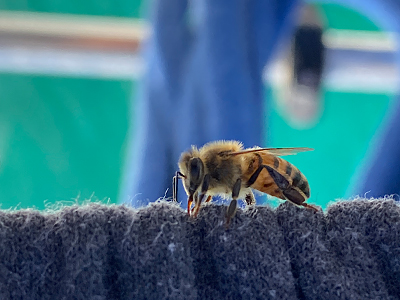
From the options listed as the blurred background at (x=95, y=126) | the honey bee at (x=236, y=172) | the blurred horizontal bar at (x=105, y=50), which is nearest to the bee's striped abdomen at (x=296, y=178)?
the honey bee at (x=236, y=172)

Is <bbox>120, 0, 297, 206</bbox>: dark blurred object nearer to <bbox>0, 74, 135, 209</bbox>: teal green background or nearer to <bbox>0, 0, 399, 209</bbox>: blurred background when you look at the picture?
<bbox>0, 0, 399, 209</bbox>: blurred background

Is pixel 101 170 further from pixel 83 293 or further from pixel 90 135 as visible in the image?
pixel 83 293

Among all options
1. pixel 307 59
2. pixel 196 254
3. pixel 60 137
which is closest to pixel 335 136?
pixel 307 59

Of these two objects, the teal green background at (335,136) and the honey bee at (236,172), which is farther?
the teal green background at (335,136)

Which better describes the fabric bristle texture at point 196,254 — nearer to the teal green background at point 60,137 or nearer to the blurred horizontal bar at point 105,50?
the blurred horizontal bar at point 105,50

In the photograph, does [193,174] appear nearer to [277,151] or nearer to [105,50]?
[277,151]

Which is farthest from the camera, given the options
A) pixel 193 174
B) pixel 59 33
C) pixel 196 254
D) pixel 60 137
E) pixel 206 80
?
pixel 60 137

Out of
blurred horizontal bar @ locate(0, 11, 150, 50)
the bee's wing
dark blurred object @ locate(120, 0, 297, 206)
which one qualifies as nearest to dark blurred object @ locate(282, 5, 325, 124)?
dark blurred object @ locate(120, 0, 297, 206)
